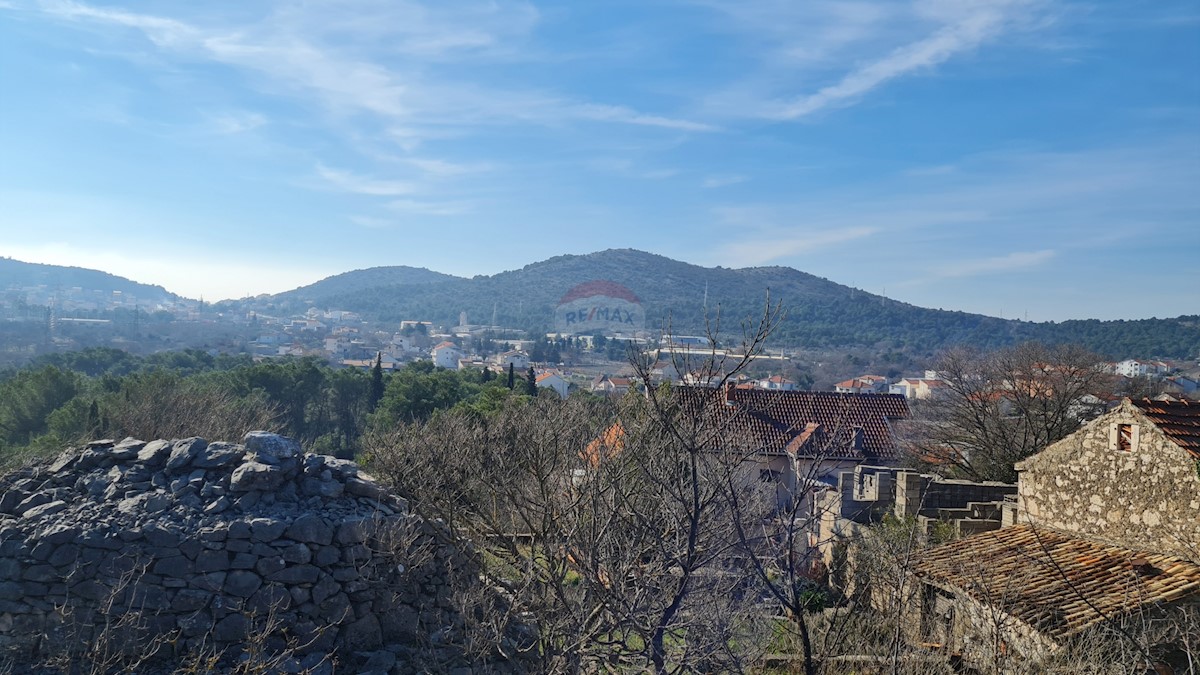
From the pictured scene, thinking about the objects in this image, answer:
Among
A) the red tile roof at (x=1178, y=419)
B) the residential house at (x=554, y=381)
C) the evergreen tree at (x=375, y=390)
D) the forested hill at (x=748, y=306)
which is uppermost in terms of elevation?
the forested hill at (x=748, y=306)

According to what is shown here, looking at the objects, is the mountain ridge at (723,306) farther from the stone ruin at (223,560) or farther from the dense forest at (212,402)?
the stone ruin at (223,560)

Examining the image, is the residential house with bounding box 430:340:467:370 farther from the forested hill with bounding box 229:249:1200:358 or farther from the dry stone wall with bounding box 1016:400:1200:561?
the dry stone wall with bounding box 1016:400:1200:561

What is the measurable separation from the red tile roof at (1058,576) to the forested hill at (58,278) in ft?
618

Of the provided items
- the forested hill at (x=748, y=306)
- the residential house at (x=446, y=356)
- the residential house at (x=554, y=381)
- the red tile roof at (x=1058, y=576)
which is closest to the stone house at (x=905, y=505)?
the red tile roof at (x=1058, y=576)

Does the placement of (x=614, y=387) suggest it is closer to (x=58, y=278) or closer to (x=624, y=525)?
(x=624, y=525)

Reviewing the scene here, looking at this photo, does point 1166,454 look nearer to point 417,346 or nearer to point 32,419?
point 32,419

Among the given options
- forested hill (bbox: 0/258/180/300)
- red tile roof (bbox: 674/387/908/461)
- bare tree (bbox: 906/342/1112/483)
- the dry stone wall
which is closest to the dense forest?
red tile roof (bbox: 674/387/908/461)

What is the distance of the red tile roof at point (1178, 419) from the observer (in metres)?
8.13

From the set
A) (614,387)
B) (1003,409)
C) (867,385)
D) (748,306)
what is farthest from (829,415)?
(748,306)

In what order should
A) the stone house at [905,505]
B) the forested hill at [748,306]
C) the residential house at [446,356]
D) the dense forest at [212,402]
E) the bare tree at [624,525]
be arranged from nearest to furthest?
the bare tree at [624,525], the stone house at [905,505], the dense forest at [212,402], the forested hill at [748,306], the residential house at [446,356]

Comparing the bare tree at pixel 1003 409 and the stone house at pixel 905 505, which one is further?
the bare tree at pixel 1003 409

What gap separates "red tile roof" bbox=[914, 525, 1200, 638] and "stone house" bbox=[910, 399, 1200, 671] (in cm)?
1

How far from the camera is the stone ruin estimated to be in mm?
7910

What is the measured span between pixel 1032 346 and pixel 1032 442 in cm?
741
